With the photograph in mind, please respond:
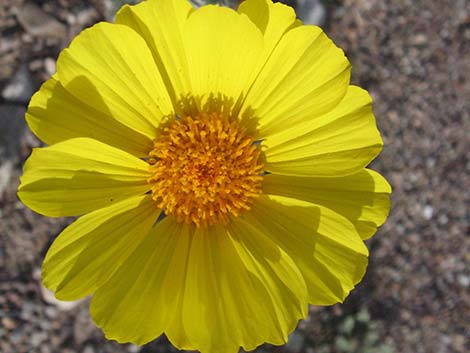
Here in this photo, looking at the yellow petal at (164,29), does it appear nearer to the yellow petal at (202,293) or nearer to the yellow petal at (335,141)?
the yellow petal at (335,141)

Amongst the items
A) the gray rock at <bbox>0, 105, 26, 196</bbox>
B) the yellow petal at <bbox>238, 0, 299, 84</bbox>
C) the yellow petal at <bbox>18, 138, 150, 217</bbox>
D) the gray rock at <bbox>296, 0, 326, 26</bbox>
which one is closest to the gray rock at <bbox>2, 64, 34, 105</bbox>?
the gray rock at <bbox>0, 105, 26, 196</bbox>

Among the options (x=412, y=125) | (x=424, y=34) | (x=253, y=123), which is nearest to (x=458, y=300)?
(x=412, y=125)

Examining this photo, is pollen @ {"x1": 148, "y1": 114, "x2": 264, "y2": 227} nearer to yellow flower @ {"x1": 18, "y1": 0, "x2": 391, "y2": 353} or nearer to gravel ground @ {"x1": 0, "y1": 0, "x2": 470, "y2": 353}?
yellow flower @ {"x1": 18, "y1": 0, "x2": 391, "y2": 353}

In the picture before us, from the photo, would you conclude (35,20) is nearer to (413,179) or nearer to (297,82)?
(297,82)

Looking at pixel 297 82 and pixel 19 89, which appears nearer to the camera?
pixel 297 82

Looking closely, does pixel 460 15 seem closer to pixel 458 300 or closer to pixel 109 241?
pixel 458 300

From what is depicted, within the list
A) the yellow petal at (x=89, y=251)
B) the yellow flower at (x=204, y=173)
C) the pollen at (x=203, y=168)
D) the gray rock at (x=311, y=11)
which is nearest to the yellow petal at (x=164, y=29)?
the yellow flower at (x=204, y=173)

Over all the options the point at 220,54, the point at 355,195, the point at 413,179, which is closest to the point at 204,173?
the point at 220,54
